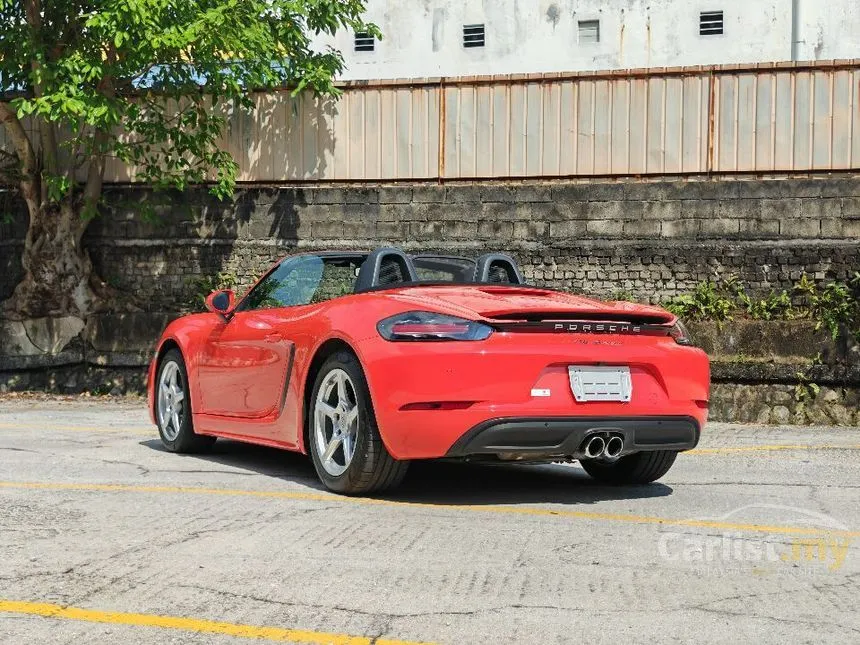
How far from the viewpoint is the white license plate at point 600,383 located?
6277mm

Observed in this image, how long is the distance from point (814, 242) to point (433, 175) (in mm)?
4599

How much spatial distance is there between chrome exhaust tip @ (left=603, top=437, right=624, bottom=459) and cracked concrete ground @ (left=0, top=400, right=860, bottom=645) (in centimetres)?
30

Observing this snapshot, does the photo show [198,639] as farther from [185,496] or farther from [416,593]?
[185,496]

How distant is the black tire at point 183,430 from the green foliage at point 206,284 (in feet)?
22.0

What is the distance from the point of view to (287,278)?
26.1ft

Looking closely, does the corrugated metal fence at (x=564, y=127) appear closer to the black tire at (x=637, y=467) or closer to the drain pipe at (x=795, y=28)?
the black tire at (x=637, y=467)

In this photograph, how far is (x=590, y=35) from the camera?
96.0ft

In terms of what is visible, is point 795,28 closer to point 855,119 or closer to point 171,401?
point 855,119

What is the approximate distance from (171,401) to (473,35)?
2246cm

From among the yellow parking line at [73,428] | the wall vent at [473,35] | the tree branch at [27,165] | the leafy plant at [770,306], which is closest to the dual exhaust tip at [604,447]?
the yellow parking line at [73,428]

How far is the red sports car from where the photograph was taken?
20.1 feet

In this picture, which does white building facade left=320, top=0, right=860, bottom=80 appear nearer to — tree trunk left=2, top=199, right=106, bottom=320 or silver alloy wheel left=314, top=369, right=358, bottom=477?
tree trunk left=2, top=199, right=106, bottom=320

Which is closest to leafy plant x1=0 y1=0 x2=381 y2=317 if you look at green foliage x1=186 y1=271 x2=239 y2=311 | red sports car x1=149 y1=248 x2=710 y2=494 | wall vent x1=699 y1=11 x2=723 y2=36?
green foliage x1=186 y1=271 x2=239 y2=311

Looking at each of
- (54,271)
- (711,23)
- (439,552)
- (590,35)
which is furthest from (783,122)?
(590,35)
